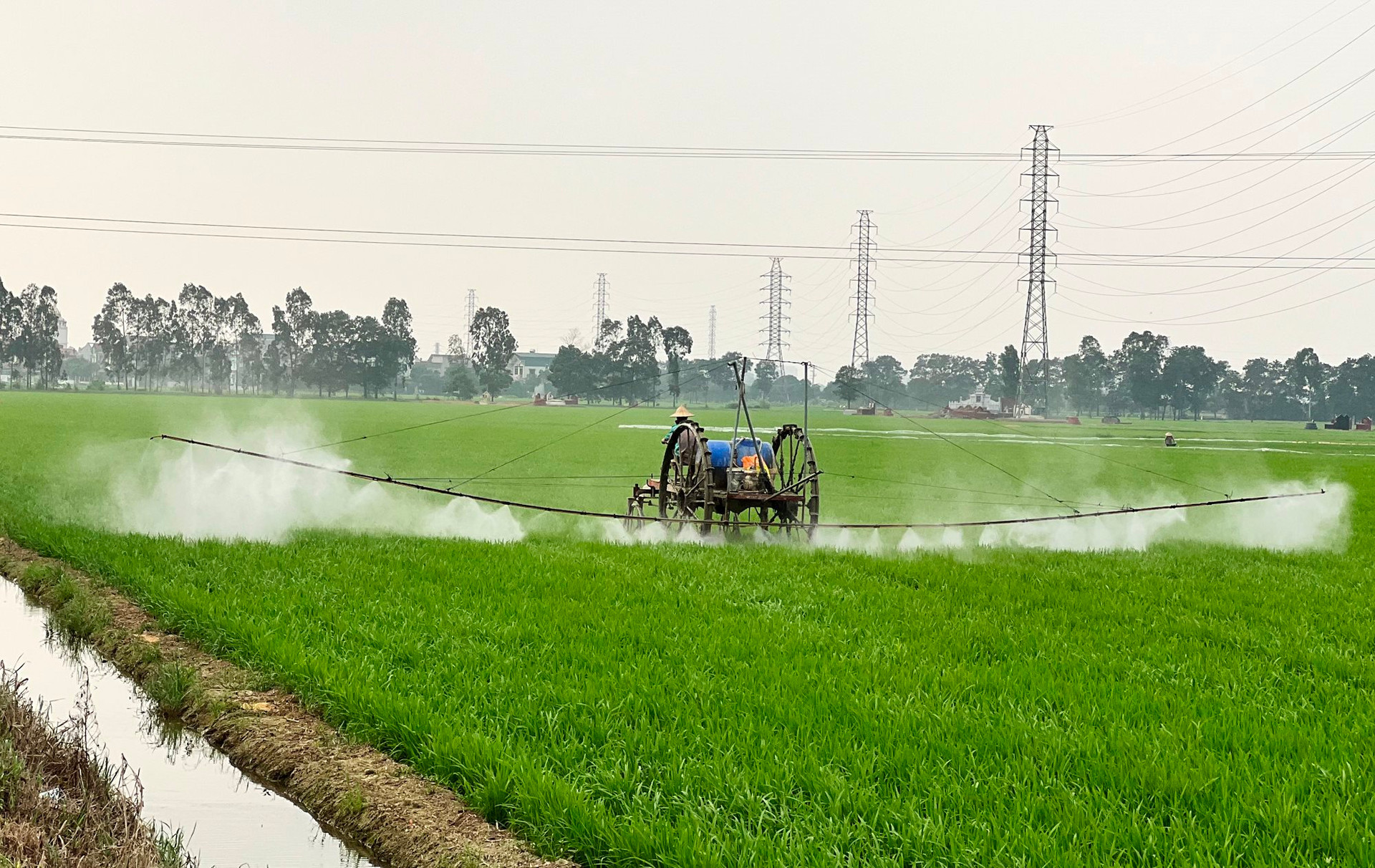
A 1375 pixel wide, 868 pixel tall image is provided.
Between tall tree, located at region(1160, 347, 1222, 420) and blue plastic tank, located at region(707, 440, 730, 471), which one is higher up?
tall tree, located at region(1160, 347, 1222, 420)

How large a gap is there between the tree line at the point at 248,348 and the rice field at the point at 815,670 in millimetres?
82932

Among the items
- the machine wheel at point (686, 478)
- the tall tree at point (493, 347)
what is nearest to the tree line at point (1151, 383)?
the tall tree at point (493, 347)

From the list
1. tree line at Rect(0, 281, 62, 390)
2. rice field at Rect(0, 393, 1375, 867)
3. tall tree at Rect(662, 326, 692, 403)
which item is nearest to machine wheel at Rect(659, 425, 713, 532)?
rice field at Rect(0, 393, 1375, 867)

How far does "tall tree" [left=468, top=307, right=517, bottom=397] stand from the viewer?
3824 inches

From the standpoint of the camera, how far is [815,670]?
320 inches

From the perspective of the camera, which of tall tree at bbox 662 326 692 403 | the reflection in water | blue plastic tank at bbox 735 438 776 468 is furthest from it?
tall tree at bbox 662 326 692 403

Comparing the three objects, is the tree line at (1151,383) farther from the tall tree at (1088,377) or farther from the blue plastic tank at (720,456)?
the blue plastic tank at (720,456)

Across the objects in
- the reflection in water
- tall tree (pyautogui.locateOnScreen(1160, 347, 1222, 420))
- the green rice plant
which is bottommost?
the reflection in water

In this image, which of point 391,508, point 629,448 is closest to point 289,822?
point 391,508

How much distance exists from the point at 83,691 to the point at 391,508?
41.7 feet

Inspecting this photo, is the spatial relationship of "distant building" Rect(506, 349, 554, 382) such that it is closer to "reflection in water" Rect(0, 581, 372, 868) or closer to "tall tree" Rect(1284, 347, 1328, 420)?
"tall tree" Rect(1284, 347, 1328, 420)

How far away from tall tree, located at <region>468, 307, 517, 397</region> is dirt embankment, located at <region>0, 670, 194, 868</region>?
89.9 meters

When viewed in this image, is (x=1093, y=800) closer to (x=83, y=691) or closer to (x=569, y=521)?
(x=83, y=691)

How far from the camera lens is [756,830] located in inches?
211
